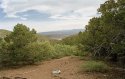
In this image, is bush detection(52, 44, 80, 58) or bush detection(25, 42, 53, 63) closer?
bush detection(25, 42, 53, 63)

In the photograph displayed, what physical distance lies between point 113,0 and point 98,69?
4.22 meters

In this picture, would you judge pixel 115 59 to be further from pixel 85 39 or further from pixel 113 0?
pixel 113 0

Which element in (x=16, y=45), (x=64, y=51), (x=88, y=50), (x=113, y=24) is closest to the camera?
(x=113, y=24)

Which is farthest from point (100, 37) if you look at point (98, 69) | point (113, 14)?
point (113, 14)

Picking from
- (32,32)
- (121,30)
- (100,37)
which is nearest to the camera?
(121,30)

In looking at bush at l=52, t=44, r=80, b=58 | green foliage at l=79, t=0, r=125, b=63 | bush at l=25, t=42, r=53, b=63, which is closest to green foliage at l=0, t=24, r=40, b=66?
bush at l=25, t=42, r=53, b=63

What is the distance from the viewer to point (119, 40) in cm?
1461

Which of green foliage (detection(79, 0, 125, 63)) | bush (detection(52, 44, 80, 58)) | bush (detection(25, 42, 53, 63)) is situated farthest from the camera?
bush (detection(52, 44, 80, 58))

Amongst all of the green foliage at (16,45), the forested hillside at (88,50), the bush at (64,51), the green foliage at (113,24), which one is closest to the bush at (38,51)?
the forested hillside at (88,50)

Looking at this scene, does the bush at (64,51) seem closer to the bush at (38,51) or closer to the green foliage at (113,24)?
the bush at (38,51)

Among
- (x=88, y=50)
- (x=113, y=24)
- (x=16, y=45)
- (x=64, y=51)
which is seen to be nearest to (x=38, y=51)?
(x=16, y=45)

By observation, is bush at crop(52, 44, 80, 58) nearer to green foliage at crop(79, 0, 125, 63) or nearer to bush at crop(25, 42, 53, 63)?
bush at crop(25, 42, 53, 63)

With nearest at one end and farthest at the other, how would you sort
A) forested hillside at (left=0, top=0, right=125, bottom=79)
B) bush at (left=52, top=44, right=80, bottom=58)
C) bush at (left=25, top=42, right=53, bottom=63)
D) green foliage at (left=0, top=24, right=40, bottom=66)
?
forested hillside at (left=0, top=0, right=125, bottom=79), green foliage at (left=0, top=24, right=40, bottom=66), bush at (left=25, top=42, right=53, bottom=63), bush at (left=52, top=44, right=80, bottom=58)

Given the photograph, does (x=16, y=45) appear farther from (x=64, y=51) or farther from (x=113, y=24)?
(x=113, y=24)
